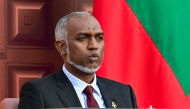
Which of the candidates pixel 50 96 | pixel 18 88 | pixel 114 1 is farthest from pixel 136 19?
pixel 50 96

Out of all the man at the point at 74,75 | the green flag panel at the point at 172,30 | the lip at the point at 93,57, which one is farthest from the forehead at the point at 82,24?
the green flag panel at the point at 172,30

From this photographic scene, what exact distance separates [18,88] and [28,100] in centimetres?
143

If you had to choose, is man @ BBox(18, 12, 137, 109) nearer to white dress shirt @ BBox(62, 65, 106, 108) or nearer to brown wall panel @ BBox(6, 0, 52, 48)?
white dress shirt @ BBox(62, 65, 106, 108)

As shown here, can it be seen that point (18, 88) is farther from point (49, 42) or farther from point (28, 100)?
point (28, 100)

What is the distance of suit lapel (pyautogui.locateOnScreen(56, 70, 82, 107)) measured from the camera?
8.29 feet

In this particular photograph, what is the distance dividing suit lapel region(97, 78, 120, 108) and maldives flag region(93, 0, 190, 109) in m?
0.70

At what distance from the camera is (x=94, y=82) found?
2625 mm

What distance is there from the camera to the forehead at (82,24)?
8.29 feet

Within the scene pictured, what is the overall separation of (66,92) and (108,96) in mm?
229

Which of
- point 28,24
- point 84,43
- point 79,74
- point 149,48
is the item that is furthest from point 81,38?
point 28,24

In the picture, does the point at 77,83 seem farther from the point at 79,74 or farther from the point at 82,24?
the point at 82,24

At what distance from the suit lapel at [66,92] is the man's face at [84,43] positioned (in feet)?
0.39

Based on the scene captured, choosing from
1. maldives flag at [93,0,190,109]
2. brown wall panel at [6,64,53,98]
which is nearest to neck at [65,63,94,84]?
maldives flag at [93,0,190,109]

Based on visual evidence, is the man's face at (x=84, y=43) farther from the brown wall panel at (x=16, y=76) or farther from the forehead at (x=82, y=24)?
the brown wall panel at (x=16, y=76)
